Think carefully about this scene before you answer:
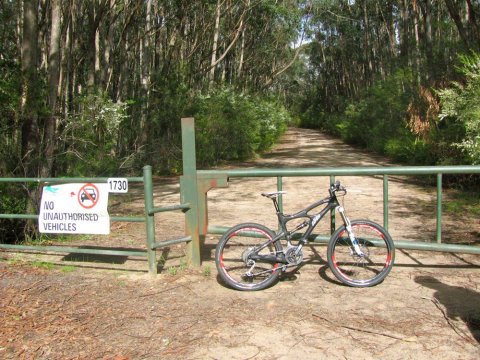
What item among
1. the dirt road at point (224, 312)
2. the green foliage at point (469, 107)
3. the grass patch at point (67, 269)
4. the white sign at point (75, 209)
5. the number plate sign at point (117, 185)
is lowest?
the dirt road at point (224, 312)

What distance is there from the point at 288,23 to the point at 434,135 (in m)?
22.7

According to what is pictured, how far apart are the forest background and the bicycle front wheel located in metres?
3.01

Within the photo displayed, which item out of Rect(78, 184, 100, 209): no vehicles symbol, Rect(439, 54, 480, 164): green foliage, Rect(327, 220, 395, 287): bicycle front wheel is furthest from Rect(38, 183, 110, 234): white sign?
Rect(439, 54, 480, 164): green foliage

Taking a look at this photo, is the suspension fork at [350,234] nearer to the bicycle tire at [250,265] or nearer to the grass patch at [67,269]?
the bicycle tire at [250,265]

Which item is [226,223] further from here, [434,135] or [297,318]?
[434,135]

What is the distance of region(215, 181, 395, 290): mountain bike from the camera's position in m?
5.34

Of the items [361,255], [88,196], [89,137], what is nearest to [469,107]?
[361,255]

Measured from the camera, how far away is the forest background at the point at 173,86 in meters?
8.03

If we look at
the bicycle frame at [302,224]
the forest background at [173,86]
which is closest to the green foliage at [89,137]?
the forest background at [173,86]

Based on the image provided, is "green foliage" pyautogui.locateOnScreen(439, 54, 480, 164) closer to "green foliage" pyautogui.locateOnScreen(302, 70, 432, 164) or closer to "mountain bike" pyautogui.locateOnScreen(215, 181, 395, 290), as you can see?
"mountain bike" pyautogui.locateOnScreen(215, 181, 395, 290)

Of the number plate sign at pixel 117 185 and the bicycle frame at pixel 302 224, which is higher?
the number plate sign at pixel 117 185

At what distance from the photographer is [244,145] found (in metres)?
23.1

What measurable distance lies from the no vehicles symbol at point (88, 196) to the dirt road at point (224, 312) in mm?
860

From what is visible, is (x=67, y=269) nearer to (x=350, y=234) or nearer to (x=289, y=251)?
(x=289, y=251)
